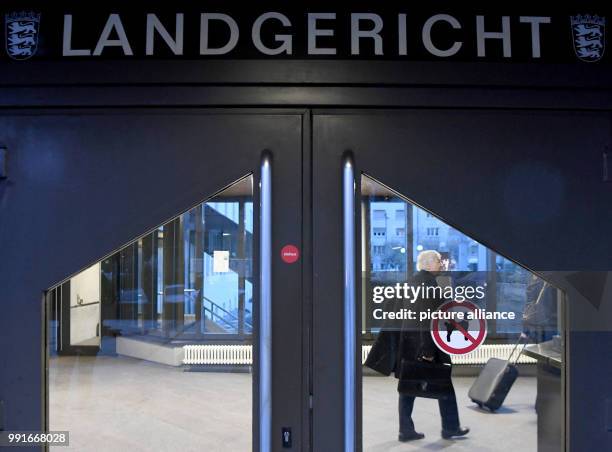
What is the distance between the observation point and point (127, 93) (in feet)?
7.35

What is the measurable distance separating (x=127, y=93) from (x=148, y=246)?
631 millimetres

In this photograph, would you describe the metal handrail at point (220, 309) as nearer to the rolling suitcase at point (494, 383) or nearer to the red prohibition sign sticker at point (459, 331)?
the red prohibition sign sticker at point (459, 331)

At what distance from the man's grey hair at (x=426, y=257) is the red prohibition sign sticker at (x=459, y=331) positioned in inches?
7.1

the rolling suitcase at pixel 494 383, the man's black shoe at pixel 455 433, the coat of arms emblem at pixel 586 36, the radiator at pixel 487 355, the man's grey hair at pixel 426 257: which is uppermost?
the coat of arms emblem at pixel 586 36

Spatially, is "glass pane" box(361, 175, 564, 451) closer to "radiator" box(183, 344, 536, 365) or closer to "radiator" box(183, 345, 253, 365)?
"radiator" box(183, 344, 536, 365)

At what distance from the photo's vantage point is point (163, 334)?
224 cm

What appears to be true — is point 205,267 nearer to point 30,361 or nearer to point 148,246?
point 148,246

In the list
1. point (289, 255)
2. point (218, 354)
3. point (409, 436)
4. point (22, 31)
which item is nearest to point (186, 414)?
point (218, 354)

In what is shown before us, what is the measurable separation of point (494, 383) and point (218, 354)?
1.12 meters

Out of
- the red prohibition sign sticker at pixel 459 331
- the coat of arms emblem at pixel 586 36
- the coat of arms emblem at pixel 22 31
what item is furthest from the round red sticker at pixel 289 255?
the coat of arms emblem at pixel 586 36

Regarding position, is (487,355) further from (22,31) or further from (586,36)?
(22,31)

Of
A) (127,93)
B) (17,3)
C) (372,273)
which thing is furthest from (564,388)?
(17,3)

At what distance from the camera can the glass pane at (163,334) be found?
2209mm

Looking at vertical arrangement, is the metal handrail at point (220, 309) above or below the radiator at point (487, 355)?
above
